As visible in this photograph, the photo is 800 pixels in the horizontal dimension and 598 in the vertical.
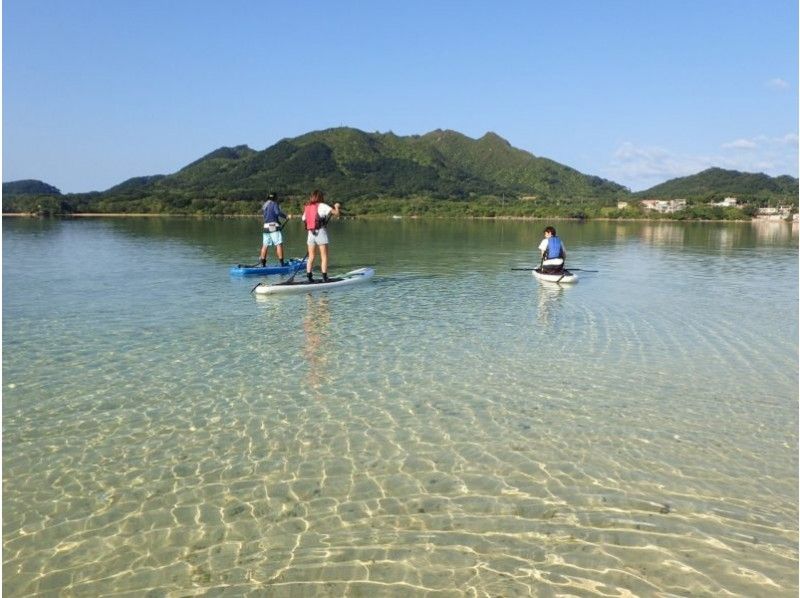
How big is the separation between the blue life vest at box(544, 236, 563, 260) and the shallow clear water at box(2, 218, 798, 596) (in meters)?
7.20

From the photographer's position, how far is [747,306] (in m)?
16.4

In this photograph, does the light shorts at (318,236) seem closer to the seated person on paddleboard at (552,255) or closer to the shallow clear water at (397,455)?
the shallow clear water at (397,455)

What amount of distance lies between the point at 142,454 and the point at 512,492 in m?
4.06

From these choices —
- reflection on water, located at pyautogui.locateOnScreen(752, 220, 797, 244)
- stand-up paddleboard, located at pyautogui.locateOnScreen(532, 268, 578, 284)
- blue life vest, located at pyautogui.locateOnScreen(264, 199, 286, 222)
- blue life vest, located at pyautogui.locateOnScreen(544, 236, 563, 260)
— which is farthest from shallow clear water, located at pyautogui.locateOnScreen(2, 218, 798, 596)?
reflection on water, located at pyautogui.locateOnScreen(752, 220, 797, 244)

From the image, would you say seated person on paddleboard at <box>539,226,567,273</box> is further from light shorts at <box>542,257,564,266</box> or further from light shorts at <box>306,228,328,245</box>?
light shorts at <box>306,228,328,245</box>

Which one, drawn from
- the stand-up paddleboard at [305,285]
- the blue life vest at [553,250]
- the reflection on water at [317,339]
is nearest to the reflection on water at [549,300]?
the blue life vest at [553,250]

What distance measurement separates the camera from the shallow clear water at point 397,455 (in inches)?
180

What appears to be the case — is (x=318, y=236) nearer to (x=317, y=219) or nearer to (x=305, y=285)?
(x=317, y=219)

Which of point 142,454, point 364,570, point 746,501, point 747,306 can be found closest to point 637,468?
point 746,501

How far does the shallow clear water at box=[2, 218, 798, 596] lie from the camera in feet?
15.0

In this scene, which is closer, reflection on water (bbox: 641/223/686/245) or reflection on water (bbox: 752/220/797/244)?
reflection on water (bbox: 641/223/686/245)

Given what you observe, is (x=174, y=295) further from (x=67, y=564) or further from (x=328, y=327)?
(x=67, y=564)

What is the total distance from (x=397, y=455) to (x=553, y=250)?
51.8ft

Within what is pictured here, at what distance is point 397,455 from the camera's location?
6.50m
